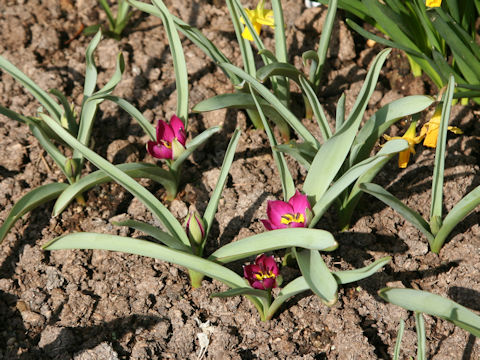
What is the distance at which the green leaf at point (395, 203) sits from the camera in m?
1.76

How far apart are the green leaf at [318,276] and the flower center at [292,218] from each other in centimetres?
11

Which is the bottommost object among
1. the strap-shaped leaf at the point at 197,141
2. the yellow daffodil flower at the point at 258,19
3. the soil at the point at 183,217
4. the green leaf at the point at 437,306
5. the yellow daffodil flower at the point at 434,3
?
the soil at the point at 183,217

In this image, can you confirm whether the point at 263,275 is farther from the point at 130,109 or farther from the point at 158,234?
the point at 130,109

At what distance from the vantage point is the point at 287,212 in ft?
6.11

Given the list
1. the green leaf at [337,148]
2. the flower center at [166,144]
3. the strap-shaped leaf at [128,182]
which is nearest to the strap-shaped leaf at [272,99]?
the green leaf at [337,148]

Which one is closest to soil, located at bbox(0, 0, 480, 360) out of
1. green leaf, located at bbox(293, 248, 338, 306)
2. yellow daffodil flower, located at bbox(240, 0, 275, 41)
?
green leaf, located at bbox(293, 248, 338, 306)

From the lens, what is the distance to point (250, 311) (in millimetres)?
1944

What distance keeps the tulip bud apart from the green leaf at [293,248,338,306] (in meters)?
0.33

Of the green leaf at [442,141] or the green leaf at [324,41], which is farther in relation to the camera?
the green leaf at [324,41]

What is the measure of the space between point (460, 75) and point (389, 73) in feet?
1.03

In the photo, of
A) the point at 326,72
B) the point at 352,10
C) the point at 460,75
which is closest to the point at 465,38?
the point at 460,75

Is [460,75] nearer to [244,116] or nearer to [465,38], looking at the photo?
[465,38]

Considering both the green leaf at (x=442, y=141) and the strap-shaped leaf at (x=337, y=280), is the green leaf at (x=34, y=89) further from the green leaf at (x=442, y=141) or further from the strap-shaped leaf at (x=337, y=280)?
the green leaf at (x=442, y=141)

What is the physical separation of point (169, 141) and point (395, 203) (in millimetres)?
844
